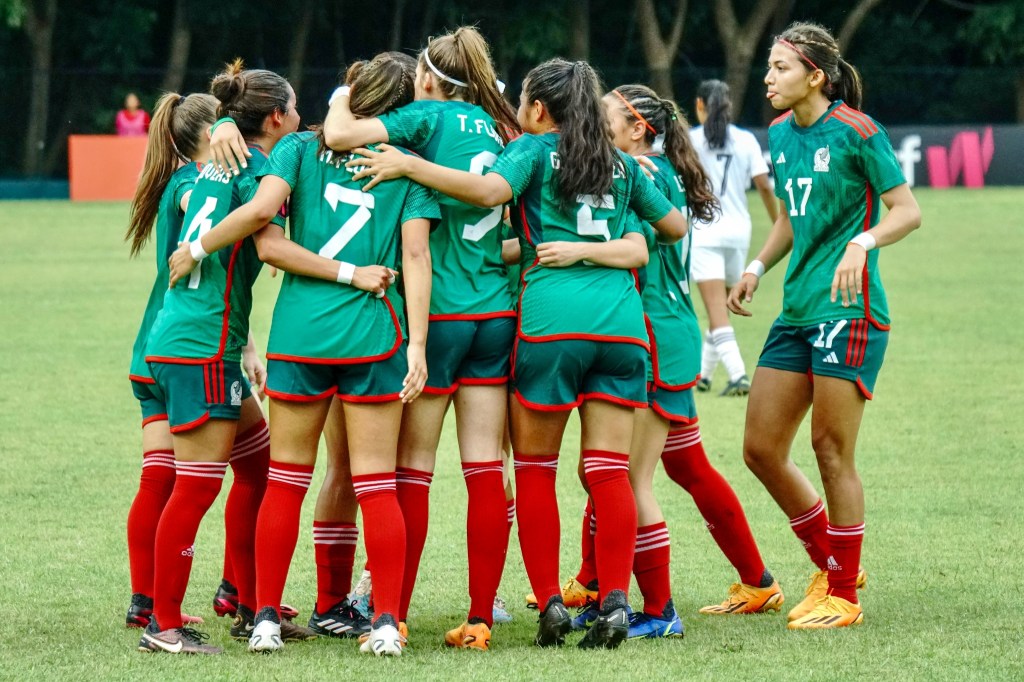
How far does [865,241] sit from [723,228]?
18.0ft

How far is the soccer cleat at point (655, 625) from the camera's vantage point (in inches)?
197

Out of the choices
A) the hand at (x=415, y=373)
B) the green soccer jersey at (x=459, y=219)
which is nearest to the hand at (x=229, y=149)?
the green soccer jersey at (x=459, y=219)

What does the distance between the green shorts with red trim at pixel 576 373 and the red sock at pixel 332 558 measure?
0.81 m

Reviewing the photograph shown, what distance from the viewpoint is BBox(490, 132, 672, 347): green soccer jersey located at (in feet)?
Result: 15.9

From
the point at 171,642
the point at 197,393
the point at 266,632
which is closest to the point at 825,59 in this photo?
the point at 197,393

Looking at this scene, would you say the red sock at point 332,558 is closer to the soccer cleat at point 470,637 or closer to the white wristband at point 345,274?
the soccer cleat at point 470,637

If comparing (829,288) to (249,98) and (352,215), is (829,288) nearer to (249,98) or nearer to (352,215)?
(352,215)

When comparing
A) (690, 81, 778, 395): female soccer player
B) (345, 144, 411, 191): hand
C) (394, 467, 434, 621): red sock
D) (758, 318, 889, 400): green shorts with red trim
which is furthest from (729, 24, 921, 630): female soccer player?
(690, 81, 778, 395): female soccer player

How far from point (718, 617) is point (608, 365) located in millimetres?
1158

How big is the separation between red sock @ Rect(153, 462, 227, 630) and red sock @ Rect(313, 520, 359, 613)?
42 centimetres

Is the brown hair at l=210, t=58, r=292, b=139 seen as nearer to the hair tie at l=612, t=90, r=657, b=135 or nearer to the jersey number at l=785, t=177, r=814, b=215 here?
the hair tie at l=612, t=90, r=657, b=135

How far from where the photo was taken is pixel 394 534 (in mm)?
4750

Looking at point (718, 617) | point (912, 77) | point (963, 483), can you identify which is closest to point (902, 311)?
point (963, 483)

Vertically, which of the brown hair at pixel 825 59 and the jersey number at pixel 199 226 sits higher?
the brown hair at pixel 825 59
